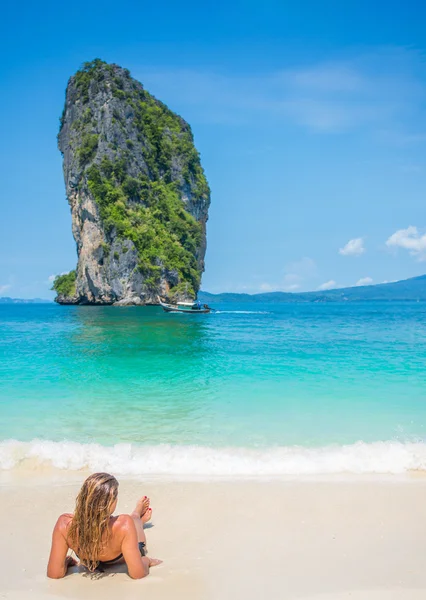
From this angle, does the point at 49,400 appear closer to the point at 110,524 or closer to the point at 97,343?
the point at 110,524

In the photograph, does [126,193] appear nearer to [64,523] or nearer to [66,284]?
[66,284]

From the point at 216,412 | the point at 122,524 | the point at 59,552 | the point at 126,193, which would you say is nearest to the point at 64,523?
the point at 59,552

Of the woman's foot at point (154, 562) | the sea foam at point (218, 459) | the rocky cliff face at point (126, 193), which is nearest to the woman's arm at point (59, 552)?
the woman's foot at point (154, 562)

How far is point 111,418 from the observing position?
868 cm

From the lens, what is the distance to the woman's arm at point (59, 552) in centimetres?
338

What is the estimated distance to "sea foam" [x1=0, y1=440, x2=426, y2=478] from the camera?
233 inches

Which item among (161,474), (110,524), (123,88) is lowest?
(161,474)

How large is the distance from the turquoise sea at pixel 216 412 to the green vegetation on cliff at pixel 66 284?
71.0 meters

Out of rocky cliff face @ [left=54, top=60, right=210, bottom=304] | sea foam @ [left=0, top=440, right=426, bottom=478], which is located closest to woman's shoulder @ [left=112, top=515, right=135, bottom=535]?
sea foam @ [left=0, top=440, right=426, bottom=478]

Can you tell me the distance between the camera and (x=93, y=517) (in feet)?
10.7

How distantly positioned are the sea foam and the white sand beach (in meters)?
0.45

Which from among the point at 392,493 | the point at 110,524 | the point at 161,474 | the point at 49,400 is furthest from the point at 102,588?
the point at 49,400

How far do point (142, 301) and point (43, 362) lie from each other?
174 feet

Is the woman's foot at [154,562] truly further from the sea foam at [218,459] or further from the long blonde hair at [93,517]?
the sea foam at [218,459]
